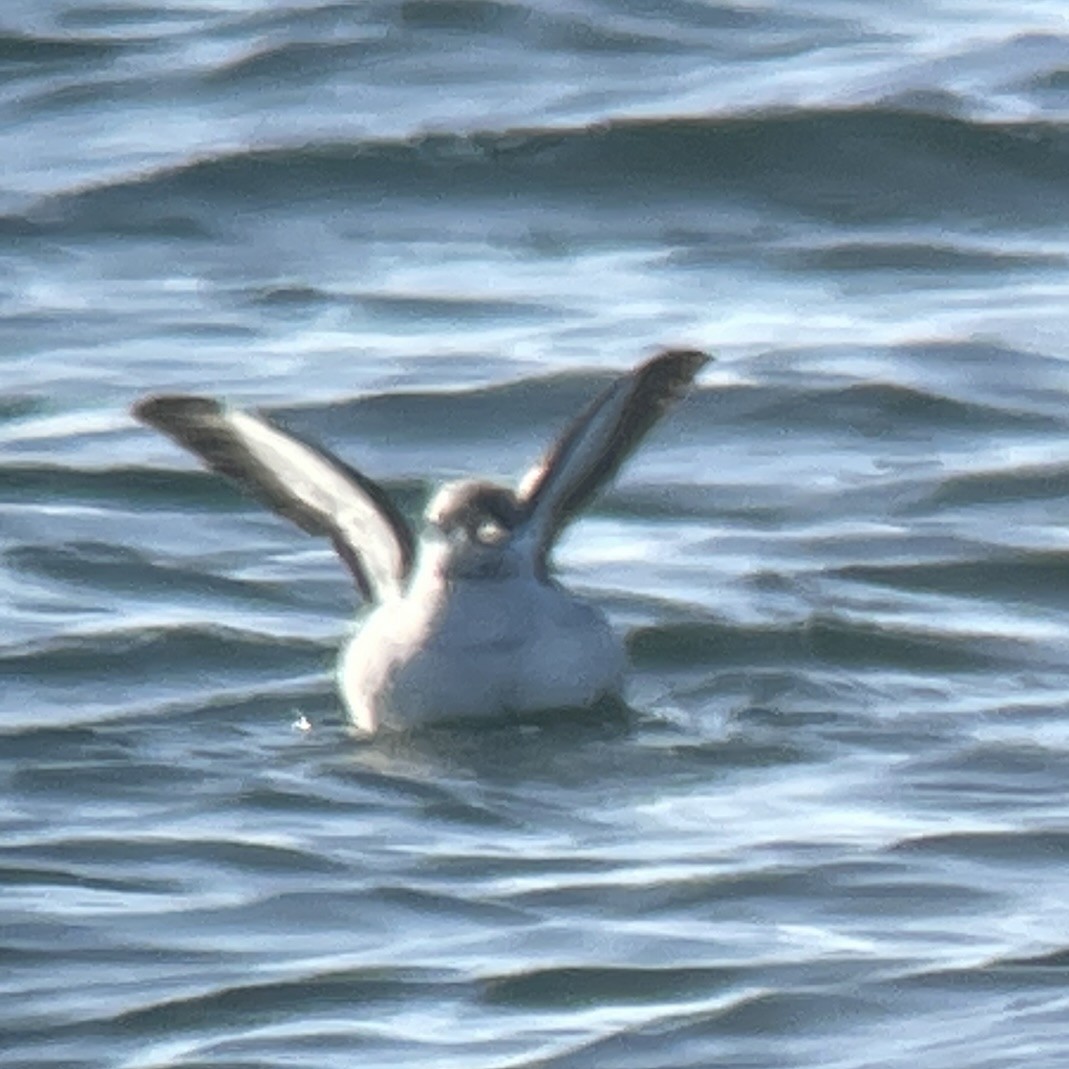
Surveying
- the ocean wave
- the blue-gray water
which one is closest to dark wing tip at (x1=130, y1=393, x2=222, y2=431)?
the blue-gray water

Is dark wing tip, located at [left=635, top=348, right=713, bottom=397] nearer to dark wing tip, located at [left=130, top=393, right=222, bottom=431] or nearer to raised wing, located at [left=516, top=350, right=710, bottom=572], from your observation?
raised wing, located at [left=516, top=350, right=710, bottom=572]

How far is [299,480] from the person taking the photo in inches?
527

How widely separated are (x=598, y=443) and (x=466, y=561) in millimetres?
512

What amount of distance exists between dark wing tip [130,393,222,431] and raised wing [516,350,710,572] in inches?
34.6

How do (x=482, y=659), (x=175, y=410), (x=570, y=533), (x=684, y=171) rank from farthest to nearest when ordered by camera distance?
1. (x=684, y=171)
2. (x=570, y=533)
3. (x=175, y=410)
4. (x=482, y=659)

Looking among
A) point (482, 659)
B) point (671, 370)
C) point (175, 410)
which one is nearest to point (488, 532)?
point (482, 659)

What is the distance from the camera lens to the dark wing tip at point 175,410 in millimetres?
13273

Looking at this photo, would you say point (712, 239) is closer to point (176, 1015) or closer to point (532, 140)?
point (532, 140)

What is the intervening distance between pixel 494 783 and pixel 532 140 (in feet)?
26.6

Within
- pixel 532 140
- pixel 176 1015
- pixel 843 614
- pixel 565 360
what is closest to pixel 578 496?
pixel 843 614

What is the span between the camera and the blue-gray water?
10.6 meters

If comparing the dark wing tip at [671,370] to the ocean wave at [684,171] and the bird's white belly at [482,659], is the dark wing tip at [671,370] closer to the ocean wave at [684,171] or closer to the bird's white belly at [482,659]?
the bird's white belly at [482,659]

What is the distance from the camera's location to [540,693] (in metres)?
12.9

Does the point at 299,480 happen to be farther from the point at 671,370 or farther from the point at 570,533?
the point at 570,533
